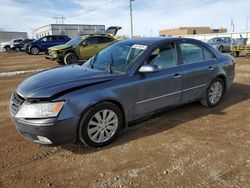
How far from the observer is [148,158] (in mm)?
3295

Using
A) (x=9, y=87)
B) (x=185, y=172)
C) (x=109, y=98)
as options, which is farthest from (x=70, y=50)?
(x=185, y=172)

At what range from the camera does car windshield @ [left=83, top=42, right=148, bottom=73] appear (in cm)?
395

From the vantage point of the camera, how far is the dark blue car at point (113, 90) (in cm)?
313

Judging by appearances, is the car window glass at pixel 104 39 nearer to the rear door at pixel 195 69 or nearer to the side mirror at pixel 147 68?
the rear door at pixel 195 69

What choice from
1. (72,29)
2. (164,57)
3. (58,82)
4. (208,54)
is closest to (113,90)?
(58,82)

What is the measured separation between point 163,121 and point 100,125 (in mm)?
1467

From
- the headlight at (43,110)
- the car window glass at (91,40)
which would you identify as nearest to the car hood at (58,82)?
the headlight at (43,110)

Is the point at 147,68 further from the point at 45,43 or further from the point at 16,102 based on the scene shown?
the point at 45,43

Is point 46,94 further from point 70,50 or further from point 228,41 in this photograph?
point 228,41

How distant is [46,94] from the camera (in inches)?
123

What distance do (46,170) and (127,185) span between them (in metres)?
1.09

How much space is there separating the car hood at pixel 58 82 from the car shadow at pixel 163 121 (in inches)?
37.9

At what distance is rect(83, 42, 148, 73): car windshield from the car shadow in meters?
1.07

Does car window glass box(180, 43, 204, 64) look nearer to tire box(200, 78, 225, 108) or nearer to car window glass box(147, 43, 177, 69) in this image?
car window glass box(147, 43, 177, 69)
